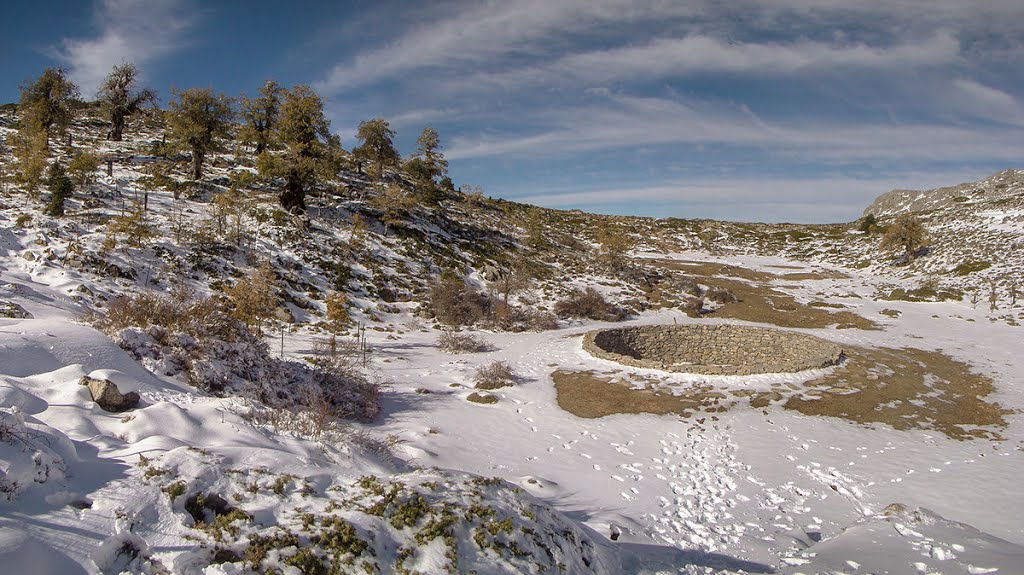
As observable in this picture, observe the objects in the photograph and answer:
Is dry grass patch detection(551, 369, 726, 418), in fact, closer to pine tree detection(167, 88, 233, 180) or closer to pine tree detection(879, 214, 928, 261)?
pine tree detection(167, 88, 233, 180)

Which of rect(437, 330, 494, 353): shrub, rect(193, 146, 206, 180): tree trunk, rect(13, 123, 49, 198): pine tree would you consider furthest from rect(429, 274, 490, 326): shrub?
rect(13, 123, 49, 198): pine tree

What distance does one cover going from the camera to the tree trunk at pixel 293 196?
96.5ft

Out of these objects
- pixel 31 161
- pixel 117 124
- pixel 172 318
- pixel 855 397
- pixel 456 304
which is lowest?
pixel 855 397

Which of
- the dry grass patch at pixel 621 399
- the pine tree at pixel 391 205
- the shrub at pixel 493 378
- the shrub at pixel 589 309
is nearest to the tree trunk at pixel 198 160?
the pine tree at pixel 391 205

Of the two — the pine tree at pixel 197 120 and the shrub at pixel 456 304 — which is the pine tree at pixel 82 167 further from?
the shrub at pixel 456 304

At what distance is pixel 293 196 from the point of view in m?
30.0

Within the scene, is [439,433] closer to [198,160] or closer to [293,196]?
[293,196]

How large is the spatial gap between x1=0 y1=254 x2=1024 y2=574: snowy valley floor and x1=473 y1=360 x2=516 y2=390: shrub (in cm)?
37

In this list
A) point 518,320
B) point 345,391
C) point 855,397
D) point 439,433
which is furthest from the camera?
point 518,320

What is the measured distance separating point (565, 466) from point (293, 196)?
27.4 metres

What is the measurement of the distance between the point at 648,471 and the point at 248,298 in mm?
12145

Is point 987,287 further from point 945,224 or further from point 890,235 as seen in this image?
point 945,224

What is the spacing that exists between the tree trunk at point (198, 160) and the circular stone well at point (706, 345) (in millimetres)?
27485

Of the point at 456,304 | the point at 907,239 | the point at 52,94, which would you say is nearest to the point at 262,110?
the point at 52,94
